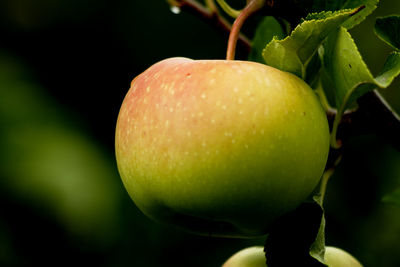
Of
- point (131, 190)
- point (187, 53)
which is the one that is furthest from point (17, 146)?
point (131, 190)

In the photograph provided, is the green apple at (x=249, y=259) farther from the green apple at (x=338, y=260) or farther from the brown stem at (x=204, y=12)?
the brown stem at (x=204, y=12)

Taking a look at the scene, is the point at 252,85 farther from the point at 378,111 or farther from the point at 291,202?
the point at 378,111

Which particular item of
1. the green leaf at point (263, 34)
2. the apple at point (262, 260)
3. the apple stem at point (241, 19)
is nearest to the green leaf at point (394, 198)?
the apple at point (262, 260)

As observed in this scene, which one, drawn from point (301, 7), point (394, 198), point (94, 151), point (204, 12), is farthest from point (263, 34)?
point (94, 151)

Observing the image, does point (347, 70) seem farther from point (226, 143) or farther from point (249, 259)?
point (249, 259)

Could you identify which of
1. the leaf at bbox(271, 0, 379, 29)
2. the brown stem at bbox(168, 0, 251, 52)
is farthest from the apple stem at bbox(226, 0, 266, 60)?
the brown stem at bbox(168, 0, 251, 52)

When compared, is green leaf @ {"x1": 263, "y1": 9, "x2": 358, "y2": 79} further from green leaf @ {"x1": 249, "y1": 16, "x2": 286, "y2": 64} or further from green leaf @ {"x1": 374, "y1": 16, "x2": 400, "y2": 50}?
green leaf @ {"x1": 249, "y1": 16, "x2": 286, "y2": 64}
